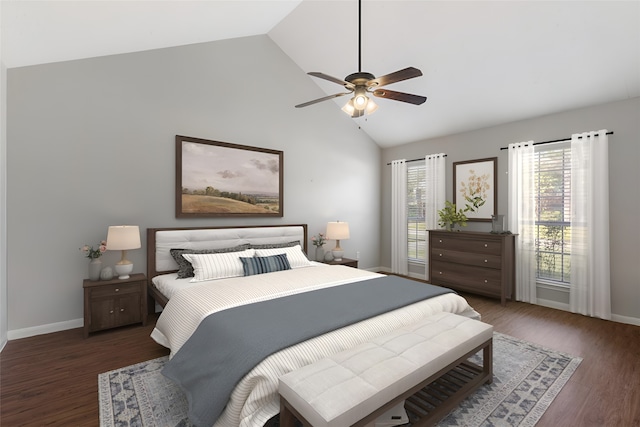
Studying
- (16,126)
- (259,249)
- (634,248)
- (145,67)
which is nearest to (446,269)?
(634,248)

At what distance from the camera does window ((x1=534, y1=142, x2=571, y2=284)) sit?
3967 mm

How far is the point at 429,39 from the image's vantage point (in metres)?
3.52

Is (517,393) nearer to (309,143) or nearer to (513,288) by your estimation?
(513,288)

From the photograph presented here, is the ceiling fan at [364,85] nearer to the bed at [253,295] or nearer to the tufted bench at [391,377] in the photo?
the bed at [253,295]

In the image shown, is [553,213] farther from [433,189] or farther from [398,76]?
[398,76]

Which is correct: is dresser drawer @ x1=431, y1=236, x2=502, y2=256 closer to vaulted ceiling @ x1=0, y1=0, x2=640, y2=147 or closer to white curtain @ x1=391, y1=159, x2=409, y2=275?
white curtain @ x1=391, y1=159, x2=409, y2=275

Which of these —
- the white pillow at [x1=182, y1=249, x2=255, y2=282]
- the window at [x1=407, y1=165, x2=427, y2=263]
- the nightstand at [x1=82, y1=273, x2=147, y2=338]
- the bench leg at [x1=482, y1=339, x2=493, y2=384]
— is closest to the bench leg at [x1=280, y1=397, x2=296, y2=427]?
the bench leg at [x1=482, y1=339, x2=493, y2=384]

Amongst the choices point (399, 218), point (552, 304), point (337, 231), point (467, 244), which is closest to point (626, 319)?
point (552, 304)

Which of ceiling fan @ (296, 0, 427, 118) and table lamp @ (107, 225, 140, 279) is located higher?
ceiling fan @ (296, 0, 427, 118)

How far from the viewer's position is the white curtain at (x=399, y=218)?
18.9 ft

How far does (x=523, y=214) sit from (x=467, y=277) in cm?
120

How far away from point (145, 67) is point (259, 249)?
8.43 feet

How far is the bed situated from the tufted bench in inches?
4.2

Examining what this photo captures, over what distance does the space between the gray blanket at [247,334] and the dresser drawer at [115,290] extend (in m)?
1.55
